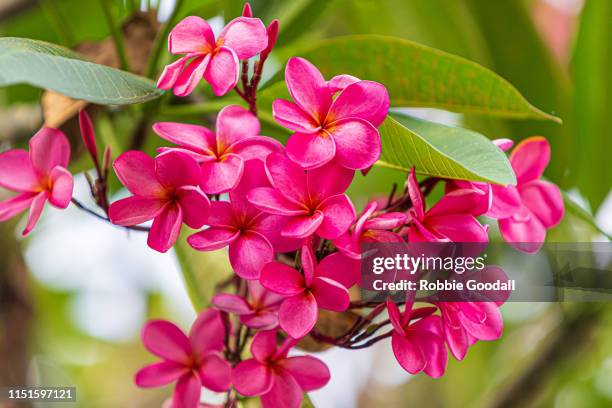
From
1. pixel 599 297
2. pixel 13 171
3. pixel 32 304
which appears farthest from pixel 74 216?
pixel 599 297

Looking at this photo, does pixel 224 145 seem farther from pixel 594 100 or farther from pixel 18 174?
pixel 594 100

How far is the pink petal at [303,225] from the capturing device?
A: 51 cm

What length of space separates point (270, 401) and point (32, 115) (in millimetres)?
707

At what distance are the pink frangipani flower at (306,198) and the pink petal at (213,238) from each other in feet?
0.12

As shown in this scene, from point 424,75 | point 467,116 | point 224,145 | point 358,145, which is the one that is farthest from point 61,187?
point 467,116

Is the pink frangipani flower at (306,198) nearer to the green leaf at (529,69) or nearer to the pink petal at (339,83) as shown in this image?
the pink petal at (339,83)

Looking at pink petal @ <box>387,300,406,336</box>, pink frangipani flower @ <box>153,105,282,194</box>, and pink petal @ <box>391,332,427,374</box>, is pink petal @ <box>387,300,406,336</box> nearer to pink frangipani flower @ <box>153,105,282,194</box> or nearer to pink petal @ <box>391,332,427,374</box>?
pink petal @ <box>391,332,427,374</box>

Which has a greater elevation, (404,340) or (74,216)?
(404,340)

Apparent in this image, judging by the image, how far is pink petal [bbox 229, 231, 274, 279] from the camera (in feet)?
1.75

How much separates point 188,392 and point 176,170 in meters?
0.21

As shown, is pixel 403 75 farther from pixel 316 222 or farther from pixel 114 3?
pixel 114 3

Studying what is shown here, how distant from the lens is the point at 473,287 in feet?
1.91

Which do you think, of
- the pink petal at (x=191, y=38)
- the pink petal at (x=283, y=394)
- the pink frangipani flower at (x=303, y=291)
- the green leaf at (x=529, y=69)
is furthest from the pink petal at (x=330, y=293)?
the green leaf at (x=529, y=69)

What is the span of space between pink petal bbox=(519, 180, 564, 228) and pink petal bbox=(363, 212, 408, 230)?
0.68 ft
